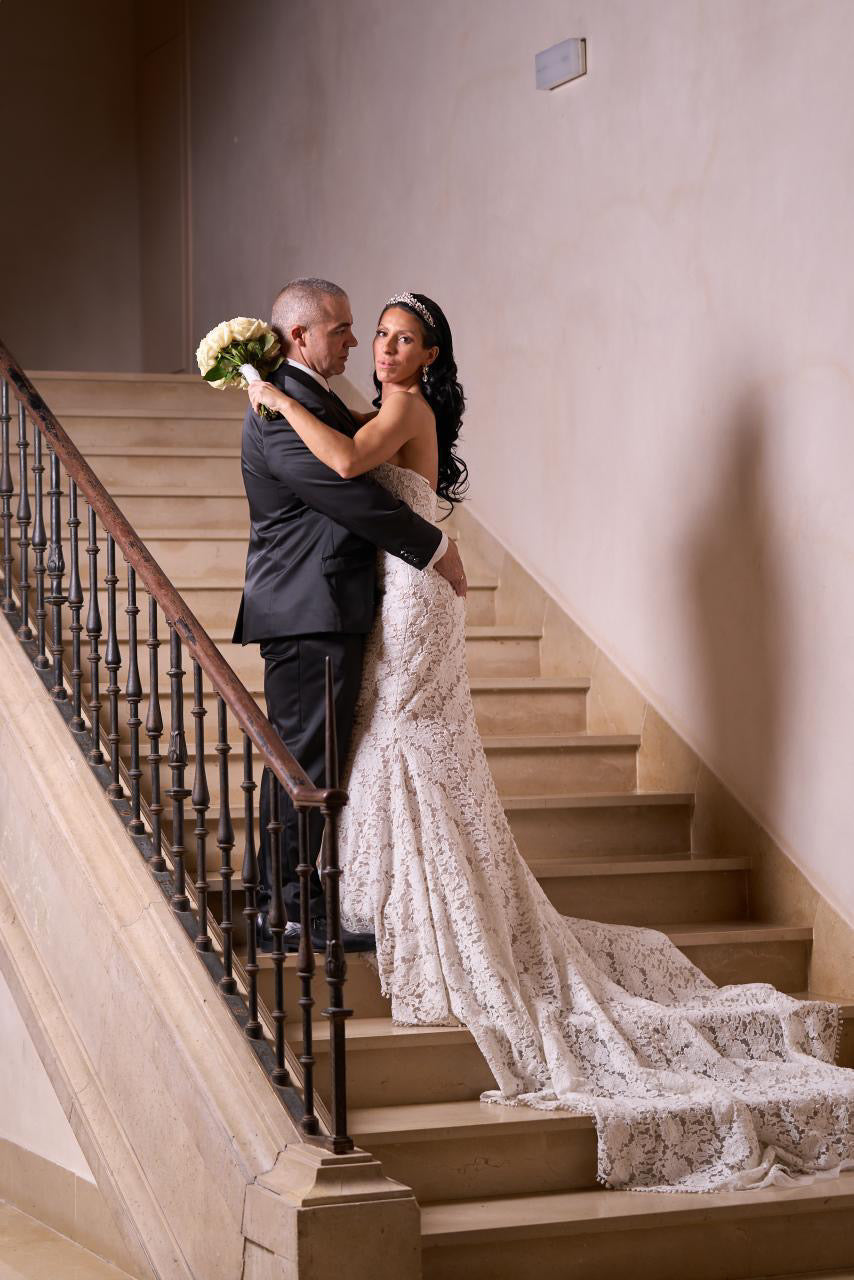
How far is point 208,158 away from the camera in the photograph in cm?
977

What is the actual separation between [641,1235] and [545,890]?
1.30 meters

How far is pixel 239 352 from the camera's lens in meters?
3.96

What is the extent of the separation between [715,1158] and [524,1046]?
1.55ft

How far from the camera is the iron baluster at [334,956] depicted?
3.16 m

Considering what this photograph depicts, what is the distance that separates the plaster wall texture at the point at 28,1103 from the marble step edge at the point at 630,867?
71 cm

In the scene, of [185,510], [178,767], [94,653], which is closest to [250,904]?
[178,767]

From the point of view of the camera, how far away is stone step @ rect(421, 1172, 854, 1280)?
3.29 m

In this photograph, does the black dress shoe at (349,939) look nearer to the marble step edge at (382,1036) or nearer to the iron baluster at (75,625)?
the marble step edge at (382,1036)

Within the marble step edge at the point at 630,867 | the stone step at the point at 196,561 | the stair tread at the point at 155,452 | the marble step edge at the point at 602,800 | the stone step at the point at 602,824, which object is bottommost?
the marble step edge at the point at 630,867

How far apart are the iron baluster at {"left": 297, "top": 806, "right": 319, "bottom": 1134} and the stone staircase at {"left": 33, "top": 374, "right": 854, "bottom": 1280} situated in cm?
23

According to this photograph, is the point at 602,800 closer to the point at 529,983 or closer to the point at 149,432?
the point at 529,983

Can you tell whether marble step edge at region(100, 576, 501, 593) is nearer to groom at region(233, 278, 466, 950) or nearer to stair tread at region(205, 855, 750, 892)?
stair tread at region(205, 855, 750, 892)

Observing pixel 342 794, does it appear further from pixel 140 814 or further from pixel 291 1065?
pixel 140 814

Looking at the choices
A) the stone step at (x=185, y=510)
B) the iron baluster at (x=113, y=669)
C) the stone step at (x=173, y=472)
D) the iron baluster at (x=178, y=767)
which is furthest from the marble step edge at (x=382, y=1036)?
the stone step at (x=173, y=472)
